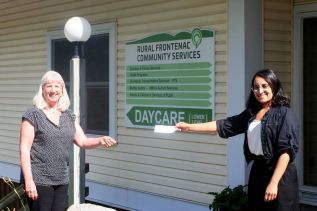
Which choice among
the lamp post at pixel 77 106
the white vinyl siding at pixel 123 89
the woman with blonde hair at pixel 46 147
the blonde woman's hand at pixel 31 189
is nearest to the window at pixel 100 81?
the white vinyl siding at pixel 123 89

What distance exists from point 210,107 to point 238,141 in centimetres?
56

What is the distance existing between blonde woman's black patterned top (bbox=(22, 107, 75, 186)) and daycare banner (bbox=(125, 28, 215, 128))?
85.2 inches

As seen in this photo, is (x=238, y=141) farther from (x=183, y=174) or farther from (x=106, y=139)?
(x=106, y=139)

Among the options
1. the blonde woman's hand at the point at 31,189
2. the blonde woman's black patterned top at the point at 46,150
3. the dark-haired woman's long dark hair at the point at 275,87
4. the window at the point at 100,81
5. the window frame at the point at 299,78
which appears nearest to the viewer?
the dark-haired woman's long dark hair at the point at 275,87

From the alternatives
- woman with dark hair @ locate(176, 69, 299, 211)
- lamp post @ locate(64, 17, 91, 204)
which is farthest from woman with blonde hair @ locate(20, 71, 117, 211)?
woman with dark hair @ locate(176, 69, 299, 211)

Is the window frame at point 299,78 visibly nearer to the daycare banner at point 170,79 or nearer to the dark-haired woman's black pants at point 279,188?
the daycare banner at point 170,79

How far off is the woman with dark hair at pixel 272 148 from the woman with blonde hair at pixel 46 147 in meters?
1.24

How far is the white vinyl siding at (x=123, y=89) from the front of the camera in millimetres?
6414

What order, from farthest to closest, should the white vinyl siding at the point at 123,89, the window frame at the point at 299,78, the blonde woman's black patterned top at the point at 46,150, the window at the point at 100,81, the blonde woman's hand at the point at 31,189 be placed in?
the window at the point at 100,81, the white vinyl siding at the point at 123,89, the window frame at the point at 299,78, the blonde woman's black patterned top at the point at 46,150, the blonde woman's hand at the point at 31,189

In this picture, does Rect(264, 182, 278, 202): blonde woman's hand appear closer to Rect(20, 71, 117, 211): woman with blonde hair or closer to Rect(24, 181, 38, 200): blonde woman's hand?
Rect(20, 71, 117, 211): woman with blonde hair

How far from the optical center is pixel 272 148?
4039 millimetres

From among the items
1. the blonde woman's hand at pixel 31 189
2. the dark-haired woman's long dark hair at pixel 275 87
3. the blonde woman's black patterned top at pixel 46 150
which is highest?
the dark-haired woman's long dark hair at pixel 275 87

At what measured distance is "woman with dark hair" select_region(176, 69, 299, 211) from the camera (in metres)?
3.98

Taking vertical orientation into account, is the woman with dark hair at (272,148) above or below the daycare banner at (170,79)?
below
